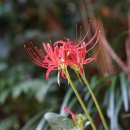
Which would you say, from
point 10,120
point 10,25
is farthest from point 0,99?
point 10,25

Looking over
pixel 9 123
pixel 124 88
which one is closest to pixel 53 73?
pixel 9 123

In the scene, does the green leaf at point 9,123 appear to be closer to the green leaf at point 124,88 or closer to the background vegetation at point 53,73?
the background vegetation at point 53,73

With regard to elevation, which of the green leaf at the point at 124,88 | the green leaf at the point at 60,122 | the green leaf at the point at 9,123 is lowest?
the green leaf at the point at 124,88

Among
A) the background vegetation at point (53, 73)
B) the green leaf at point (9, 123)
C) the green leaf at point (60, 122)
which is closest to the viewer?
the green leaf at point (60, 122)

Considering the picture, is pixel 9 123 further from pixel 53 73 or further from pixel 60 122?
pixel 60 122

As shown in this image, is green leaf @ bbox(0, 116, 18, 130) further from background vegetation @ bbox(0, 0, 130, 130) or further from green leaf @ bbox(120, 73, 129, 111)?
green leaf @ bbox(120, 73, 129, 111)

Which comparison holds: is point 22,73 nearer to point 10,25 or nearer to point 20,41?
point 20,41

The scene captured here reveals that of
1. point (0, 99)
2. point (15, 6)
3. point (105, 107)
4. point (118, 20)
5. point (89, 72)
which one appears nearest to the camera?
point (105, 107)

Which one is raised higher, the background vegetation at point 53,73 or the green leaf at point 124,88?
the background vegetation at point 53,73

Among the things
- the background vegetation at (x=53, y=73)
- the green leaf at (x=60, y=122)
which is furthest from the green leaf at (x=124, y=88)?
the green leaf at (x=60, y=122)
